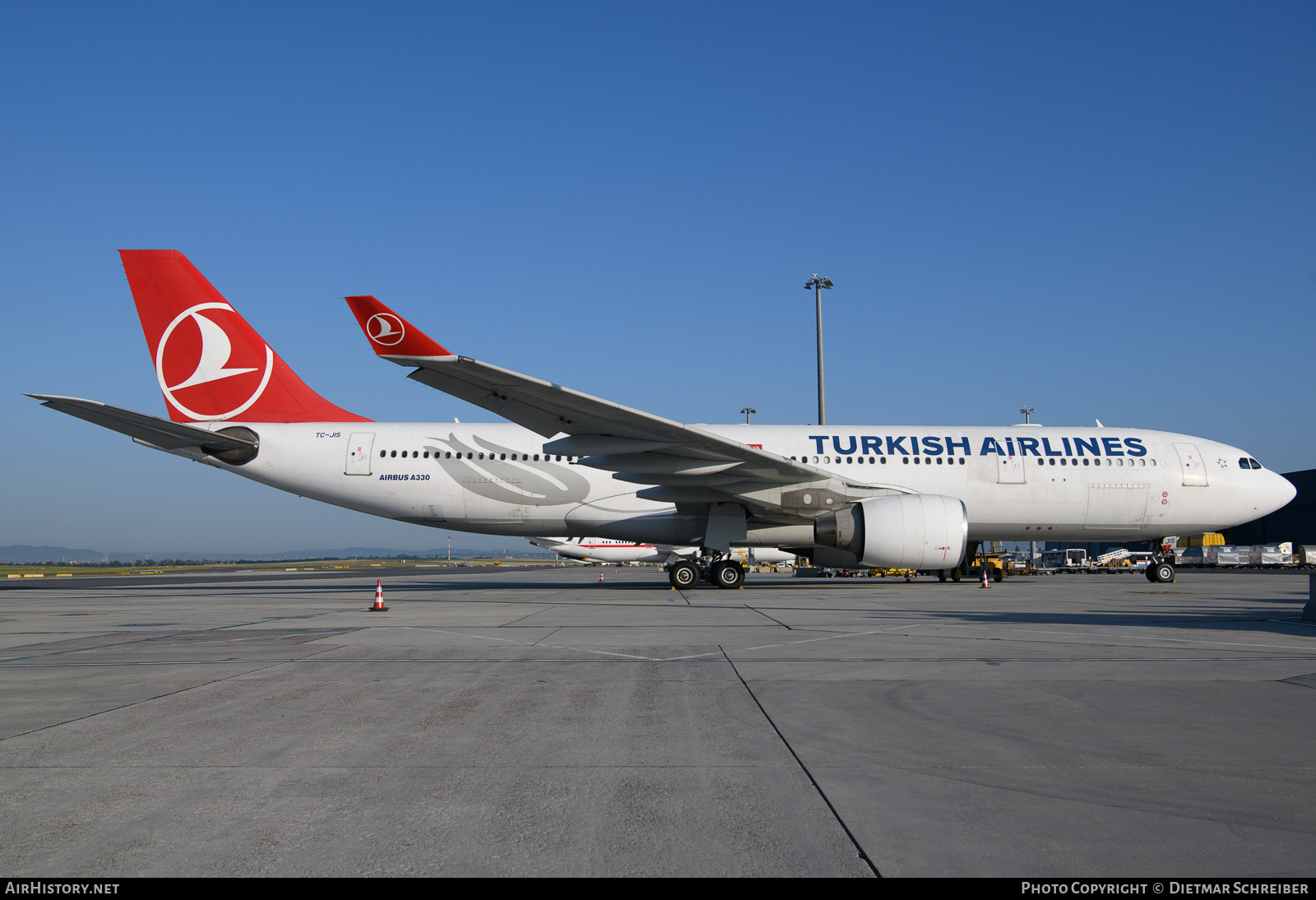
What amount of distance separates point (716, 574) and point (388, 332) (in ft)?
28.7

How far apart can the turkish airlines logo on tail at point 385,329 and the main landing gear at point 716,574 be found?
7.96 meters

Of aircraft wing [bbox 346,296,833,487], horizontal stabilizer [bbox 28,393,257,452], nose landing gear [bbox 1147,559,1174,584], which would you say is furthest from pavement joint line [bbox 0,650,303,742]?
nose landing gear [bbox 1147,559,1174,584]

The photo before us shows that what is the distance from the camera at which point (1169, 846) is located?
260 centimetres

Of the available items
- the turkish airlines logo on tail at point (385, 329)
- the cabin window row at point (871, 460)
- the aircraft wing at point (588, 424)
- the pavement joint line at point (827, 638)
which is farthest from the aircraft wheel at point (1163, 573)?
the turkish airlines logo on tail at point (385, 329)

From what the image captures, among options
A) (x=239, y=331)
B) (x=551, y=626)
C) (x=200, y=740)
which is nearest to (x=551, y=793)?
(x=200, y=740)

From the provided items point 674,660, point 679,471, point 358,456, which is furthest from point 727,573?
point 674,660

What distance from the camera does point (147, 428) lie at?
16406mm

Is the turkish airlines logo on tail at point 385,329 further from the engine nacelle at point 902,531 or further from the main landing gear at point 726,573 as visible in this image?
the engine nacelle at point 902,531

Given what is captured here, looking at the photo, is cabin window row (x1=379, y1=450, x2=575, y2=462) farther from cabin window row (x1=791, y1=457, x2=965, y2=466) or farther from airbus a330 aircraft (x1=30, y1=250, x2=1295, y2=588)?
cabin window row (x1=791, y1=457, x2=965, y2=466)

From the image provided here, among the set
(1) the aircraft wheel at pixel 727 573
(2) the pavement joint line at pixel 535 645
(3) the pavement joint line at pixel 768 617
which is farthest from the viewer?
(1) the aircraft wheel at pixel 727 573

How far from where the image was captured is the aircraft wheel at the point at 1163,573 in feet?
67.6

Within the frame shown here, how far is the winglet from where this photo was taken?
515 inches

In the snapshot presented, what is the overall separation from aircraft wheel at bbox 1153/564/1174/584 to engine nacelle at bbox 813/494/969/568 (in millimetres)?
8020

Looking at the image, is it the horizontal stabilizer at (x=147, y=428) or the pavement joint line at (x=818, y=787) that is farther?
the horizontal stabilizer at (x=147, y=428)
